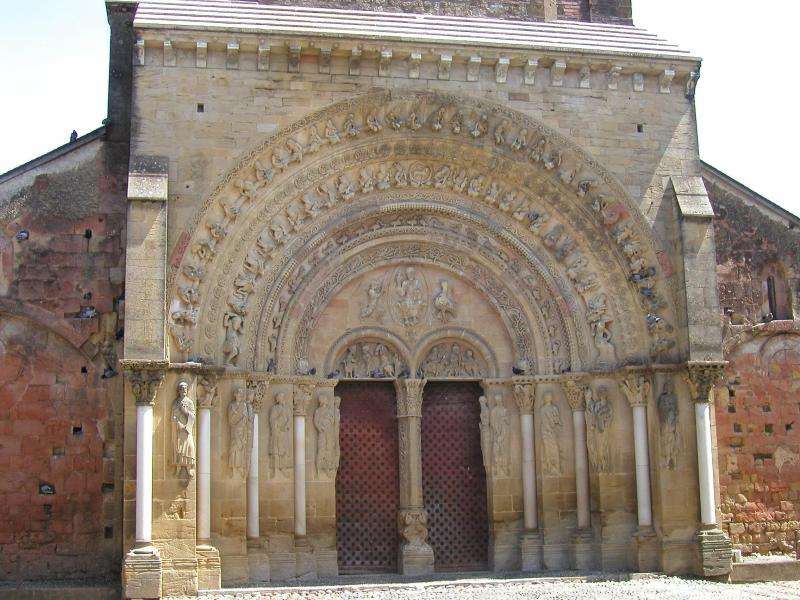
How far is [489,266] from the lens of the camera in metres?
16.0

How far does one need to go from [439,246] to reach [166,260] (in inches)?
161

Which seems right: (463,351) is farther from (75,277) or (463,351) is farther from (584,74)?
(75,277)

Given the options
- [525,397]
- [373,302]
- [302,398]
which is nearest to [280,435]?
[302,398]

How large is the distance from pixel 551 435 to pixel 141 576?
5.98 meters

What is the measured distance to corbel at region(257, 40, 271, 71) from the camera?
1470cm

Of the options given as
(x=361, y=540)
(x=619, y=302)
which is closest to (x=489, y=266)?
(x=619, y=302)

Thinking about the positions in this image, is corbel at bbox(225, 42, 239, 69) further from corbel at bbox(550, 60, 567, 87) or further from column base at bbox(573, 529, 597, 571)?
column base at bbox(573, 529, 597, 571)

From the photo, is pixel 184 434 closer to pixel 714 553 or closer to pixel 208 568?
pixel 208 568

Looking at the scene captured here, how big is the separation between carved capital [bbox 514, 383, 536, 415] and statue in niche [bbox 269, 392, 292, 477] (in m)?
3.36

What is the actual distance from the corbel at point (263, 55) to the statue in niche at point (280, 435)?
443 centimetres

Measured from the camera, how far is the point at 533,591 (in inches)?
536

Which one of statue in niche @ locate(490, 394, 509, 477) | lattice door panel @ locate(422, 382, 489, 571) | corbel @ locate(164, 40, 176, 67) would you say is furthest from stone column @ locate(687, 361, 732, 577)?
corbel @ locate(164, 40, 176, 67)

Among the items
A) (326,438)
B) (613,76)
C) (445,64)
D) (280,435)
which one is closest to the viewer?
(280,435)

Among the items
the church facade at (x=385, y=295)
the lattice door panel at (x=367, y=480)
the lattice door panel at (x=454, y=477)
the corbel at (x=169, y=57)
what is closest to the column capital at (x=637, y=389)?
the church facade at (x=385, y=295)
